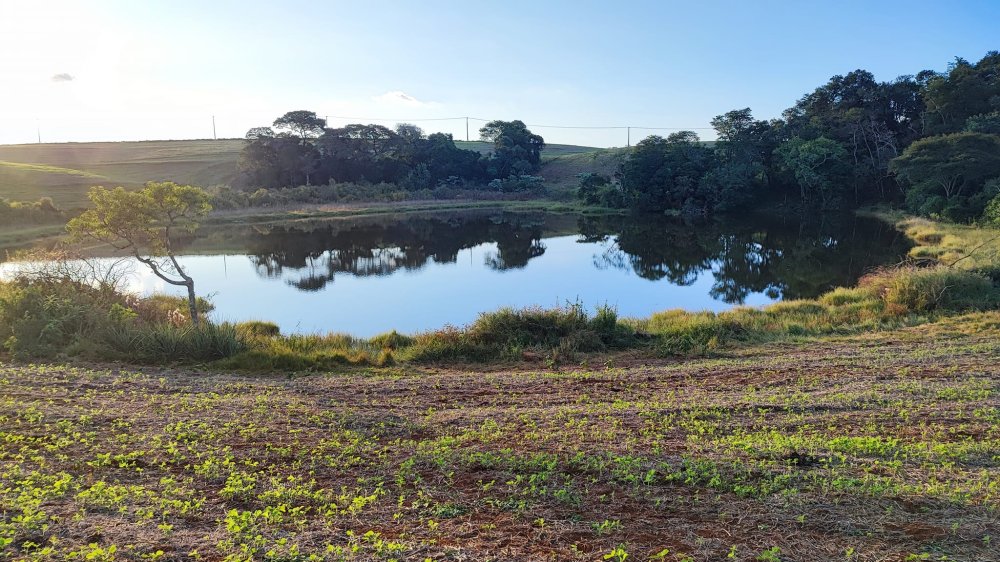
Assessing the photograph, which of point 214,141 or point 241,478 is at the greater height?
point 214,141

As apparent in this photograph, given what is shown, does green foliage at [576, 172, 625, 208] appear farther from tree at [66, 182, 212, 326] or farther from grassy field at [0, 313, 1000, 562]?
grassy field at [0, 313, 1000, 562]

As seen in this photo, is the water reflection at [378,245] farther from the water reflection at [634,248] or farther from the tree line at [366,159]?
the tree line at [366,159]

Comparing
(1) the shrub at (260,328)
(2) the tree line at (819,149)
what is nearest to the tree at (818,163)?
(2) the tree line at (819,149)

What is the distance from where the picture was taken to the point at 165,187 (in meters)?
13.9

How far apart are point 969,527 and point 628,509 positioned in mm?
2531

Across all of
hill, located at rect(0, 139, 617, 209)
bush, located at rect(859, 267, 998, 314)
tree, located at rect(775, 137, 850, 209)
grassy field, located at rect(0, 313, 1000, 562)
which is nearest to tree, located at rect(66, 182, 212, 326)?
grassy field, located at rect(0, 313, 1000, 562)

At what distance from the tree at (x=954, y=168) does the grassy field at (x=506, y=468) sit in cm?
3558

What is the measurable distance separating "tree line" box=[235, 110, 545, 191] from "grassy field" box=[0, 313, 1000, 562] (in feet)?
218

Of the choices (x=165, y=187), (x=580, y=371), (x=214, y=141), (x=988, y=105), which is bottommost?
(x=580, y=371)

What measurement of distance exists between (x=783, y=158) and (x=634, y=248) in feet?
95.9

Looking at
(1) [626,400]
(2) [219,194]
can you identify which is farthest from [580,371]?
(2) [219,194]

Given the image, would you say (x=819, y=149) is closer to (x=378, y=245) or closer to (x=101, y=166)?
(x=378, y=245)

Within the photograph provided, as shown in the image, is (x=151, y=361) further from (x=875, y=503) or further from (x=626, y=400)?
(x=875, y=503)

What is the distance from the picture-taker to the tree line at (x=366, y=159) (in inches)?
2842
